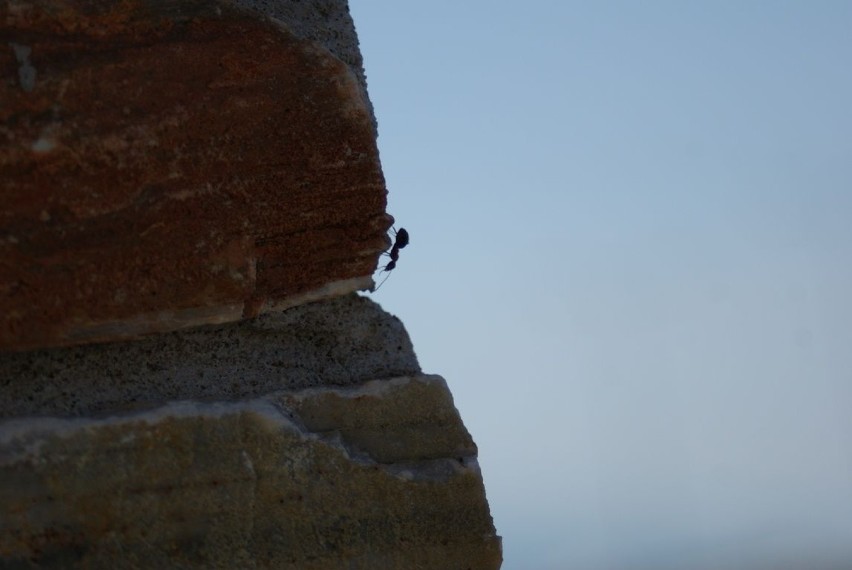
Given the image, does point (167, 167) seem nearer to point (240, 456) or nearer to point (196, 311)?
point (196, 311)

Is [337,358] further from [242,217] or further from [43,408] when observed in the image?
[43,408]

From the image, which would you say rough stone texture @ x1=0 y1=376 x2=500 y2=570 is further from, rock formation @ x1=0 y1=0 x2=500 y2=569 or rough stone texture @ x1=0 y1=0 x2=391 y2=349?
rough stone texture @ x1=0 y1=0 x2=391 y2=349

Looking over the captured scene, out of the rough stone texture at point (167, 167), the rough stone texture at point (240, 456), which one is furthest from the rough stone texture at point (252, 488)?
the rough stone texture at point (167, 167)

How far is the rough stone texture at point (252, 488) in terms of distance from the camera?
3.60ft

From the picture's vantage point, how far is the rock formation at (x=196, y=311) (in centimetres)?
111

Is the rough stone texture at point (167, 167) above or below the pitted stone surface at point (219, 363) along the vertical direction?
above

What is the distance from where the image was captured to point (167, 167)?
1152mm

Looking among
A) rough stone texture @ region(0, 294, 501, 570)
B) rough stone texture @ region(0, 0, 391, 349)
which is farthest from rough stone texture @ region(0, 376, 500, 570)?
rough stone texture @ region(0, 0, 391, 349)

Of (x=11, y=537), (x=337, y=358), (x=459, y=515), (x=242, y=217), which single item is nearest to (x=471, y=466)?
(x=459, y=515)

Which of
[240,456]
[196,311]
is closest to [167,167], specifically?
[196,311]

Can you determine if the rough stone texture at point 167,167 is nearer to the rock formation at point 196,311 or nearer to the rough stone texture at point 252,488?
the rock formation at point 196,311

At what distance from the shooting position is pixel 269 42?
1.22m

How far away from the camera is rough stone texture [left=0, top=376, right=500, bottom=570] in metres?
1.10

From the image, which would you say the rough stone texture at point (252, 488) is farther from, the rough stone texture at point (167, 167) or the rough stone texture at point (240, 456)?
the rough stone texture at point (167, 167)
